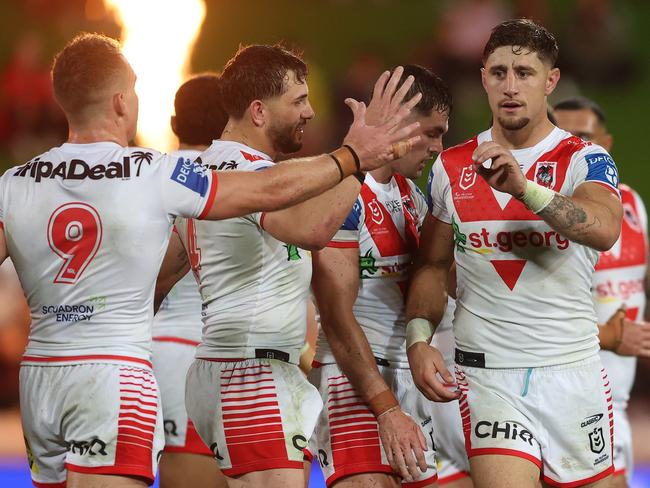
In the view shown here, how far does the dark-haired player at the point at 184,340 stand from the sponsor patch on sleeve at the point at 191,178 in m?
1.54

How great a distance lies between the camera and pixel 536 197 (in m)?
4.17

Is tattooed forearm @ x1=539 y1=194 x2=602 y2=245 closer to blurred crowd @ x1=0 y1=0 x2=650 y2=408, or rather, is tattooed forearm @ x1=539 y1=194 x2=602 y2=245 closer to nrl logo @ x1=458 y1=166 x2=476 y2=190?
nrl logo @ x1=458 y1=166 x2=476 y2=190

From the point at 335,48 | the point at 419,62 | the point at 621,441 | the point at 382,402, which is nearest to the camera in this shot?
the point at 382,402

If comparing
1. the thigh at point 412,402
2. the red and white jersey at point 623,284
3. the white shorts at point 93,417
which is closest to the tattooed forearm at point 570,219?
the thigh at point 412,402

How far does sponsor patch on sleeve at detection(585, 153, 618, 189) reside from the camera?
4.50m

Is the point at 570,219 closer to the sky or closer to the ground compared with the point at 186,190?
closer to the ground

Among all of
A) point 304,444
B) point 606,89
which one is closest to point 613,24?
point 606,89

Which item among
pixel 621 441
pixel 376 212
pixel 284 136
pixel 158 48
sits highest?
pixel 158 48

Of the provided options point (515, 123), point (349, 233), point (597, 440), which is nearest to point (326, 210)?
point (349, 233)

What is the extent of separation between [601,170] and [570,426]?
3.60ft

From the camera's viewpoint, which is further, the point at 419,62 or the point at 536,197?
the point at 419,62

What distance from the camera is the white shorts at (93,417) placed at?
4.07 meters

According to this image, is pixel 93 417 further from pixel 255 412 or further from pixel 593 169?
pixel 593 169

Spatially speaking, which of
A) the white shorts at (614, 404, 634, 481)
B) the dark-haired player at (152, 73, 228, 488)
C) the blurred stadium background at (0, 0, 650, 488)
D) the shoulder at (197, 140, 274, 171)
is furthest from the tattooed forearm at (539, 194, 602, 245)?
the blurred stadium background at (0, 0, 650, 488)
